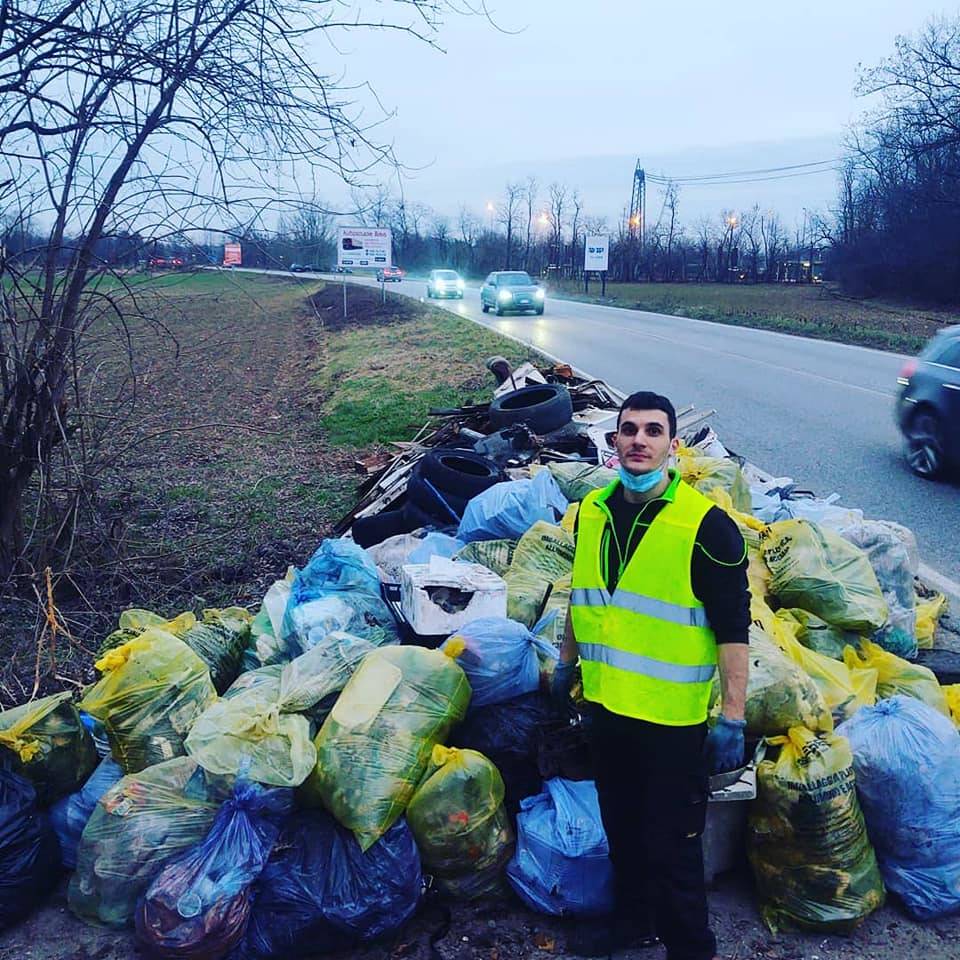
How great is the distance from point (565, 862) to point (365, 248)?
77.2 ft

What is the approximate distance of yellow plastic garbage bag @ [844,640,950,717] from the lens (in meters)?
3.57

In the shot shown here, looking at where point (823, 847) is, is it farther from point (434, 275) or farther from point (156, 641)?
point (434, 275)

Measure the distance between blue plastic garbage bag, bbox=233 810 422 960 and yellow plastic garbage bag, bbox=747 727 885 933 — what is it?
1.17 m

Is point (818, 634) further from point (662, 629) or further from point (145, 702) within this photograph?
point (145, 702)

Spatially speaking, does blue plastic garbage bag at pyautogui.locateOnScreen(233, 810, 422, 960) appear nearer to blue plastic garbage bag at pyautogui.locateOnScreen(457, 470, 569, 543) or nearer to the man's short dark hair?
the man's short dark hair

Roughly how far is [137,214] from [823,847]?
15.4 ft

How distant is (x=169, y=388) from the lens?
17.0m

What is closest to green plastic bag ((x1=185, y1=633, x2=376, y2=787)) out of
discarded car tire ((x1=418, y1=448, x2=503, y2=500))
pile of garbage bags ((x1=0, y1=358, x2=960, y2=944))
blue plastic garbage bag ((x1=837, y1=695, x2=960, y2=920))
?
pile of garbage bags ((x1=0, y1=358, x2=960, y2=944))

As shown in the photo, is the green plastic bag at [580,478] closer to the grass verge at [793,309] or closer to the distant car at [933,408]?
the distant car at [933,408]

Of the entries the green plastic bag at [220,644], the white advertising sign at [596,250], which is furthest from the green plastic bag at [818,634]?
the white advertising sign at [596,250]

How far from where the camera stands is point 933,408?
804 cm

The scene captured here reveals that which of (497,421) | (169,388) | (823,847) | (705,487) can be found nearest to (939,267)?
(169,388)

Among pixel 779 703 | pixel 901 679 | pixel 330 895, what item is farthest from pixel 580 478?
pixel 330 895

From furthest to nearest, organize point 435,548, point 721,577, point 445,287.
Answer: point 445,287 → point 435,548 → point 721,577
